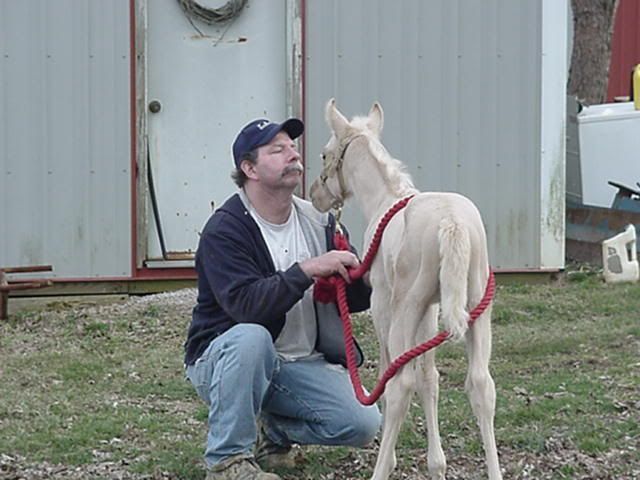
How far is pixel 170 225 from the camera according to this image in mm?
10297

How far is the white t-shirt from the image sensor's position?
5.36 metres

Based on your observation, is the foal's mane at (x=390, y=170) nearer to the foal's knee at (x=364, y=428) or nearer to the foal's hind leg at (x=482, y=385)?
the foal's hind leg at (x=482, y=385)

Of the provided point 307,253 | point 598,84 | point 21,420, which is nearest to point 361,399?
point 307,253

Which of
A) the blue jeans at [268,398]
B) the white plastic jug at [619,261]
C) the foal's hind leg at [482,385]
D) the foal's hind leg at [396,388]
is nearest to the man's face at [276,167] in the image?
the blue jeans at [268,398]

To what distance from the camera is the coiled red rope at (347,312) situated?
4.74 m

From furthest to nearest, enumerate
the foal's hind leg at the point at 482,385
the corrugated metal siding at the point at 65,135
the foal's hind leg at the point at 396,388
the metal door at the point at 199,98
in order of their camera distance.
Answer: the metal door at the point at 199,98 → the corrugated metal siding at the point at 65,135 → the foal's hind leg at the point at 396,388 → the foal's hind leg at the point at 482,385

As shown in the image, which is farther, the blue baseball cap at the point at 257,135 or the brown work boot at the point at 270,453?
the brown work boot at the point at 270,453

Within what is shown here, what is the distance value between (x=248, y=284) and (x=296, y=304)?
0.32 m

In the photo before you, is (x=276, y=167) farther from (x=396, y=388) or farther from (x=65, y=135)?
(x=65, y=135)

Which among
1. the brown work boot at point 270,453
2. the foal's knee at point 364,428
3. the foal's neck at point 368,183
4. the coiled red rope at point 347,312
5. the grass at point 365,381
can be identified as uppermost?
the foal's neck at point 368,183

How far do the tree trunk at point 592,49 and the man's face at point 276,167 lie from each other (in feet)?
37.0

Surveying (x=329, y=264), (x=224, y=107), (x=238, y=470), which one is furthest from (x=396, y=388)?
(x=224, y=107)

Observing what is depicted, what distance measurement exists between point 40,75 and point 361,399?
564 centimetres

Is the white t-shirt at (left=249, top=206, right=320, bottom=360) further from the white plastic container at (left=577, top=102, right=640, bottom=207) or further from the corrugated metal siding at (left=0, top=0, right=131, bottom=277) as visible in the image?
the white plastic container at (left=577, top=102, right=640, bottom=207)
